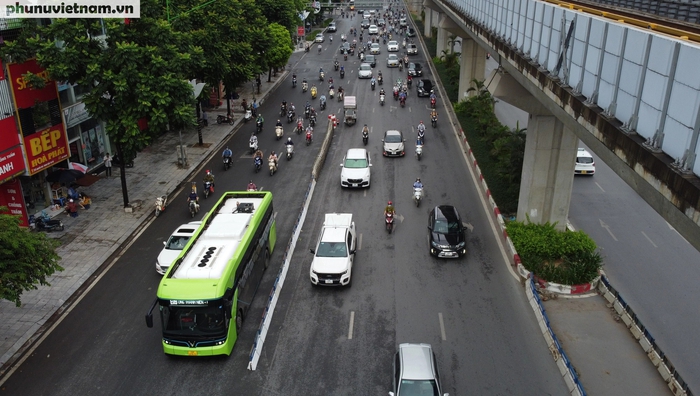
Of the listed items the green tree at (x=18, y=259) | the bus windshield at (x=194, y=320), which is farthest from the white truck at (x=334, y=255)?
the green tree at (x=18, y=259)

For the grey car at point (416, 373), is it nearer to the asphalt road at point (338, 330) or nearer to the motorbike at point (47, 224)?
the asphalt road at point (338, 330)

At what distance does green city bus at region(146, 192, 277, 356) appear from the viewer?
1744 cm

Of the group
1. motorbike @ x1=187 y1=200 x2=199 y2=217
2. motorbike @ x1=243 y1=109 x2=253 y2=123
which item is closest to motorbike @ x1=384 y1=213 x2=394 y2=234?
motorbike @ x1=187 y1=200 x2=199 y2=217

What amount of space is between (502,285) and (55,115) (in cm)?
2433

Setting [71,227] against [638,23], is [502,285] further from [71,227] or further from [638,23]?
[71,227]

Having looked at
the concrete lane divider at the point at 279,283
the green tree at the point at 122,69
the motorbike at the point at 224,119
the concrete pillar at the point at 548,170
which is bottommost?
the concrete lane divider at the point at 279,283

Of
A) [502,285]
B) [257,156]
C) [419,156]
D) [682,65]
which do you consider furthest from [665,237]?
[257,156]

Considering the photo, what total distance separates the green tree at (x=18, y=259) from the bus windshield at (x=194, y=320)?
4173mm

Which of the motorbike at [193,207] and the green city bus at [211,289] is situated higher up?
the green city bus at [211,289]

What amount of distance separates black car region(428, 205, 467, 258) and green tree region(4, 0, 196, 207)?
1312 centimetres

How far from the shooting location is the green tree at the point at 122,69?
2662 cm

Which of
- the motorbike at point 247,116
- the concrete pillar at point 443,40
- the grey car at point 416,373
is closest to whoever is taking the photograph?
the grey car at point 416,373

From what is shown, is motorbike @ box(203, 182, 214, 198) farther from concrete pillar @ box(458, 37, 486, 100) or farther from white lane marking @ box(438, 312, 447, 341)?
concrete pillar @ box(458, 37, 486, 100)

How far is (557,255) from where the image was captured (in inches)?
949
